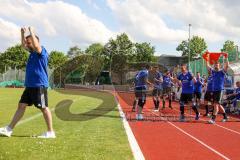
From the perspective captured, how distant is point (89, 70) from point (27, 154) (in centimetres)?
2250

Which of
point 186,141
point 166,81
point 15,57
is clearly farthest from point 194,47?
point 186,141

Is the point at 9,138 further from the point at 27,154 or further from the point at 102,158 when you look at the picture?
the point at 102,158

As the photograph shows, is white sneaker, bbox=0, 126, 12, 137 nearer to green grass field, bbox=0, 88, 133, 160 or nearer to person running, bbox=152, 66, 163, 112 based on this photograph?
green grass field, bbox=0, 88, 133, 160

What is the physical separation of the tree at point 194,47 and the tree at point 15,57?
35.2m

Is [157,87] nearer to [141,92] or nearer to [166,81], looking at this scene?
[166,81]

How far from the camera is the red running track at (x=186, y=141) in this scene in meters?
9.16

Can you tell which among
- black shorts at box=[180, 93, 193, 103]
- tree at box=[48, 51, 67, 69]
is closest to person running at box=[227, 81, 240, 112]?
black shorts at box=[180, 93, 193, 103]

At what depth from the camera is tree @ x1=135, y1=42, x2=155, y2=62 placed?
279 ft

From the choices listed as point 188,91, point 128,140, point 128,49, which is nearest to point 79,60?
point 188,91

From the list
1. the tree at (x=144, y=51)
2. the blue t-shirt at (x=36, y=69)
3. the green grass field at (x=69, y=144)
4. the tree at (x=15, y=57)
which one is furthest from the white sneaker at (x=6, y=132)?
the tree at (x=15, y=57)

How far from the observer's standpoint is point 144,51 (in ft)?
286

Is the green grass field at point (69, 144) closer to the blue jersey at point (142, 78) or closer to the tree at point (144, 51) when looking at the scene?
the blue jersey at point (142, 78)

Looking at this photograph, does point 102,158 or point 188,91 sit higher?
point 188,91

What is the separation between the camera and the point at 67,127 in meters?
12.4
